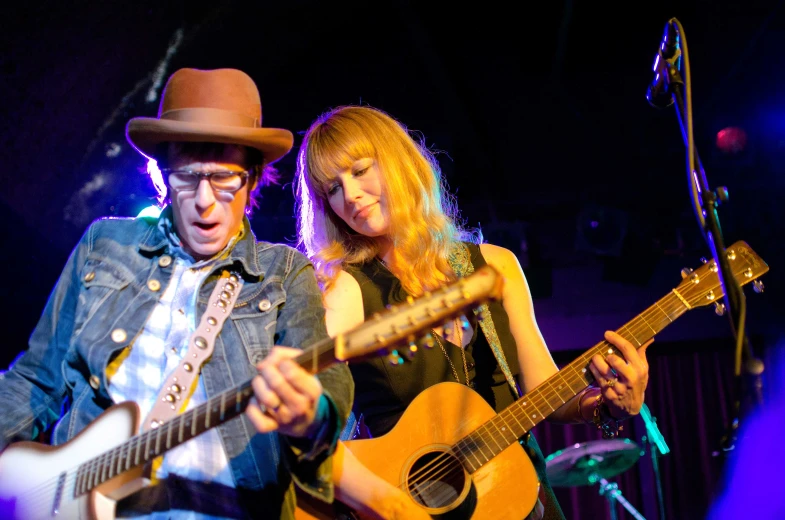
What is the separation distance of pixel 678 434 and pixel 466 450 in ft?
22.7

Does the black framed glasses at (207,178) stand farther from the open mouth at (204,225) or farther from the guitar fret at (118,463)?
the guitar fret at (118,463)

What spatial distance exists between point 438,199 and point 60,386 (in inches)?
84.4

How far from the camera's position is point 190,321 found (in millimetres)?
2340

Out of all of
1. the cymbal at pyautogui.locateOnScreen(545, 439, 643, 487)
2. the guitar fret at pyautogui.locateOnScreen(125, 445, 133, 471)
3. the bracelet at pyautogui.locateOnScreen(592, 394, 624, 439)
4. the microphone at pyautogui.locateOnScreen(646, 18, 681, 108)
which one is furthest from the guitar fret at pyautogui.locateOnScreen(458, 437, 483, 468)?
the cymbal at pyautogui.locateOnScreen(545, 439, 643, 487)

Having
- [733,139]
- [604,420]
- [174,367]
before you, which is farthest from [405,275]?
[733,139]

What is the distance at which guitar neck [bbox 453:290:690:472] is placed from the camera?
286 cm

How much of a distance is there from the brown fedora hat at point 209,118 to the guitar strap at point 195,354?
0.51m

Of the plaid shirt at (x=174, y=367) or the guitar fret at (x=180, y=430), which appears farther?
the plaid shirt at (x=174, y=367)

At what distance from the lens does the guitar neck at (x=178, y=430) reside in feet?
5.77

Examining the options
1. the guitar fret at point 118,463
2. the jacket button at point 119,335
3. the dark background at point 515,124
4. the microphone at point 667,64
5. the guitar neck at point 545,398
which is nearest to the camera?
the guitar fret at point 118,463

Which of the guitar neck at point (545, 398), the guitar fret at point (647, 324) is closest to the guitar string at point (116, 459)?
the guitar neck at point (545, 398)

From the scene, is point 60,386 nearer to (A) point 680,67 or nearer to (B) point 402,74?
(A) point 680,67

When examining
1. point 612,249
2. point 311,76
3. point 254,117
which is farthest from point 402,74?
point 254,117

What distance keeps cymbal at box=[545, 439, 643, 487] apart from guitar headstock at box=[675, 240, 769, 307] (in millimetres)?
2879
